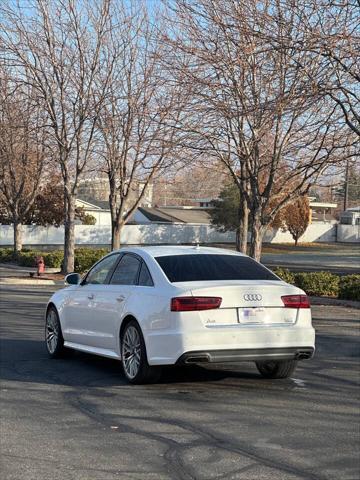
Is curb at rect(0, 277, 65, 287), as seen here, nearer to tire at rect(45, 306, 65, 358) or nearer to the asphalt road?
tire at rect(45, 306, 65, 358)

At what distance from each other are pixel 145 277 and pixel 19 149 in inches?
1020

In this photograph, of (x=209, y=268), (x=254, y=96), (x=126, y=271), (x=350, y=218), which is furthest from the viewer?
(x=350, y=218)

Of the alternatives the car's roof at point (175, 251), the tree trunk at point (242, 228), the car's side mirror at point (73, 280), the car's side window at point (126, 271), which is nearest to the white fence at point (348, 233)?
the tree trunk at point (242, 228)

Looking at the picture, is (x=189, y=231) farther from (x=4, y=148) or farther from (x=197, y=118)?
(x=197, y=118)

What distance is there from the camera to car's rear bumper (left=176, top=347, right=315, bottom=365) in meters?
8.16

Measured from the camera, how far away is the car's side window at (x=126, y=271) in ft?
30.7

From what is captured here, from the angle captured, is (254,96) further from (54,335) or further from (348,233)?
(348,233)

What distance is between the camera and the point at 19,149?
33.7m

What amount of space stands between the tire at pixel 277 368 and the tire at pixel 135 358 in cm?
141

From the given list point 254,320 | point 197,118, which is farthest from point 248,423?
point 197,118

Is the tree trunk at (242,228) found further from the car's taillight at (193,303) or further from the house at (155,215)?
the house at (155,215)

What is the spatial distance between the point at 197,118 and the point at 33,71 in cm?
830

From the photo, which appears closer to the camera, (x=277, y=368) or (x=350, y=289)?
(x=277, y=368)

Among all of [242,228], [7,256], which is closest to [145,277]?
[242,228]
